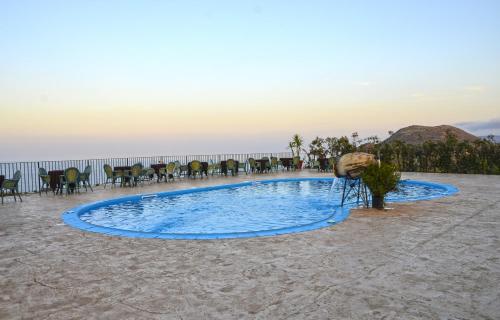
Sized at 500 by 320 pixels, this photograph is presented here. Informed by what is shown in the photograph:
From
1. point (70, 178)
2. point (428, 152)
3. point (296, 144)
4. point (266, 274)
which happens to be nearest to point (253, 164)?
point (296, 144)

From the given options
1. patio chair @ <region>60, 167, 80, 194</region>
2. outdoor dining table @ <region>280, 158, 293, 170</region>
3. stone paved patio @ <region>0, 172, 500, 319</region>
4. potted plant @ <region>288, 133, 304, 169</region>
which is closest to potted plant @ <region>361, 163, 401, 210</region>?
stone paved patio @ <region>0, 172, 500, 319</region>

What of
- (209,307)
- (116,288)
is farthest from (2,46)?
(209,307)

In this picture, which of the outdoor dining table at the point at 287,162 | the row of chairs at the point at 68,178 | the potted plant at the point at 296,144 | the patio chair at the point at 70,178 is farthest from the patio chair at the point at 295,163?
the patio chair at the point at 70,178

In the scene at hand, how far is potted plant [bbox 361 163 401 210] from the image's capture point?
7242 mm

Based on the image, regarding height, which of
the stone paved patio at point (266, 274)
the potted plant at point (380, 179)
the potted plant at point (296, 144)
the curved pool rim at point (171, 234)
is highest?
the potted plant at point (296, 144)

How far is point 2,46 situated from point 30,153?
11.6 metres

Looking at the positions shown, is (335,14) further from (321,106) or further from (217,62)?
(321,106)

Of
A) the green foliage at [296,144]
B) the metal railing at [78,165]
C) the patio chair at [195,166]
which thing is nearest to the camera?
the metal railing at [78,165]

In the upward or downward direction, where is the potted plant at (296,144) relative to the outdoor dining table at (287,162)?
upward

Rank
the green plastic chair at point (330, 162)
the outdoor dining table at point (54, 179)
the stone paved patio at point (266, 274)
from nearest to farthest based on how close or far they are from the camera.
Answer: the stone paved patio at point (266, 274), the outdoor dining table at point (54, 179), the green plastic chair at point (330, 162)

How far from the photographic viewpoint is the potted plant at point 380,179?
7242mm

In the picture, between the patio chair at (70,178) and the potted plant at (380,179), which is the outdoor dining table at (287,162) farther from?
the potted plant at (380,179)

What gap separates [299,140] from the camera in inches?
846

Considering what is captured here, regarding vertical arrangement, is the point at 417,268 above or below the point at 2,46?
below
